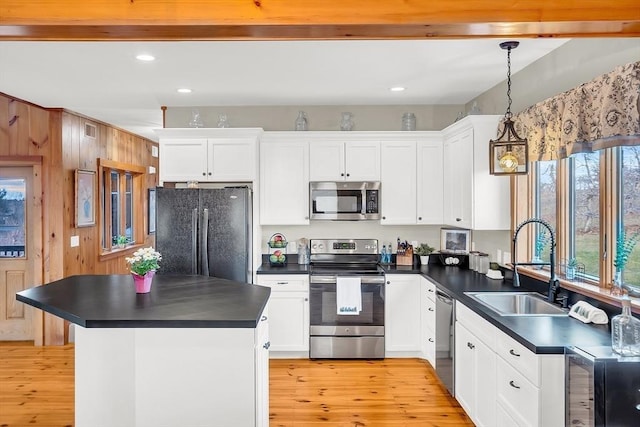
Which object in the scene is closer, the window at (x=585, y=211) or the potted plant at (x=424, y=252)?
the window at (x=585, y=211)

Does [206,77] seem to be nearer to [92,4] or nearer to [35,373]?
[92,4]

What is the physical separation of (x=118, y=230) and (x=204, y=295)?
14.1 ft

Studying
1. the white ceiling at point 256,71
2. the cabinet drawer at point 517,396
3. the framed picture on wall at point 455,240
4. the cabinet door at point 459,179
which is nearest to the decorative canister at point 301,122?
the white ceiling at point 256,71

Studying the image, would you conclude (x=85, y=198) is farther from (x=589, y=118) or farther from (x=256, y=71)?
(x=589, y=118)

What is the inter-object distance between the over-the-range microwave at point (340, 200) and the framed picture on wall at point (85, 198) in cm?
269

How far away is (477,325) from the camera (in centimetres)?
295

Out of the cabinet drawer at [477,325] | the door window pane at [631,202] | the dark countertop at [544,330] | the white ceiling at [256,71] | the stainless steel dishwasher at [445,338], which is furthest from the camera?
the stainless steel dishwasher at [445,338]

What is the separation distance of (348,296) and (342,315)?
0.20 m

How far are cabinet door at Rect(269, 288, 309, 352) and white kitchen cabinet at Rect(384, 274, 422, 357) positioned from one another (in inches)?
30.8

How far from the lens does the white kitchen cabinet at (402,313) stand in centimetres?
442

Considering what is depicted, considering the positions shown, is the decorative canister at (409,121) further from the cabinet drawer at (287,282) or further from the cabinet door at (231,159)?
the cabinet drawer at (287,282)

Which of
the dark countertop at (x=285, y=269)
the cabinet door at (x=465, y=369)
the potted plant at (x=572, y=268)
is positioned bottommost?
the cabinet door at (x=465, y=369)

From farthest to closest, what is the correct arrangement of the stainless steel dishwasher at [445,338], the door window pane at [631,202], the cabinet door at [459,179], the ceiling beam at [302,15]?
1. the cabinet door at [459,179]
2. the stainless steel dishwasher at [445,338]
3. the door window pane at [631,202]
4. the ceiling beam at [302,15]

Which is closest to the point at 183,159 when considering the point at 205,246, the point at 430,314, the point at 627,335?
the point at 205,246
